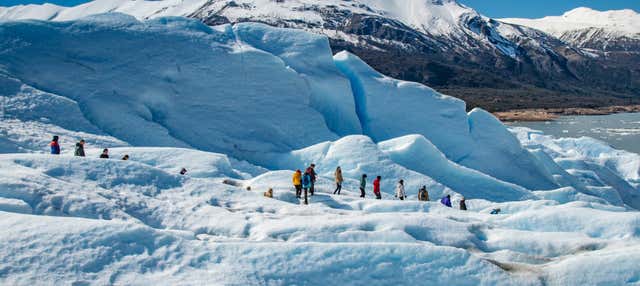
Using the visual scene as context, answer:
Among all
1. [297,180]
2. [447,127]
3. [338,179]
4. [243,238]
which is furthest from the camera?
[447,127]

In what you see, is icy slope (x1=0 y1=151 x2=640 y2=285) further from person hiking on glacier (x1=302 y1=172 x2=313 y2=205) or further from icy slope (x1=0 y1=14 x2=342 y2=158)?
icy slope (x1=0 y1=14 x2=342 y2=158)

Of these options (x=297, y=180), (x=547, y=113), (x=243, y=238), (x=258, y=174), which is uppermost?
(x=547, y=113)

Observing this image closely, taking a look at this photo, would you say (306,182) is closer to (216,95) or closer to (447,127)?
(216,95)

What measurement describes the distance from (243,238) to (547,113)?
98924 millimetres

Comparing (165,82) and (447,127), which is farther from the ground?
(165,82)

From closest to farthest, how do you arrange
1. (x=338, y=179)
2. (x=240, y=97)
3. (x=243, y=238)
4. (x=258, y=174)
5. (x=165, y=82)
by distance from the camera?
1. (x=243, y=238)
2. (x=338, y=179)
3. (x=258, y=174)
4. (x=165, y=82)
5. (x=240, y=97)

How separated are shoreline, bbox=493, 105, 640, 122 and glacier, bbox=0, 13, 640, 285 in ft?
176

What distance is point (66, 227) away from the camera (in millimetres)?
7395

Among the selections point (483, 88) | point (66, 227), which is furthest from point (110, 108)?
point (483, 88)

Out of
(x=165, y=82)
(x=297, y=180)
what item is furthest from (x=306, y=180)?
(x=165, y=82)

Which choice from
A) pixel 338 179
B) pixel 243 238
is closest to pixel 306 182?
pixel 338 179

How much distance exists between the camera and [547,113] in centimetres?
9931

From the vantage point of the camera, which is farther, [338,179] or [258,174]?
[258,174]

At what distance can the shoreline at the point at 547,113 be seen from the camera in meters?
87.8
